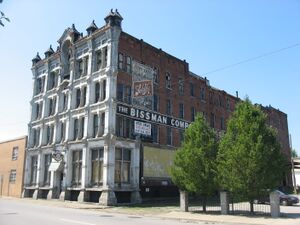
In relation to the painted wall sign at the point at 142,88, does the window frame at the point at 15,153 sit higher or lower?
lower

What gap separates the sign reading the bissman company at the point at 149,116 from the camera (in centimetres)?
3410

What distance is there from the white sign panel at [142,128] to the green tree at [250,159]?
1311 cm

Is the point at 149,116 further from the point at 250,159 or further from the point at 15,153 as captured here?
the point at 15,153

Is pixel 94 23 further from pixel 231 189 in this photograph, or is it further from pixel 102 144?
pixel 231 189

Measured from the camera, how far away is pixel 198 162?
24641mm

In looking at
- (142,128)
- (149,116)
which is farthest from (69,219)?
(149,116)

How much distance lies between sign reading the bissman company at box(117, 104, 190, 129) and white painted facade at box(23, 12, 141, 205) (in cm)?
141

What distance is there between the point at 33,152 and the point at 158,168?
16669 mm

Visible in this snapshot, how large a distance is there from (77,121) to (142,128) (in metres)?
7.16

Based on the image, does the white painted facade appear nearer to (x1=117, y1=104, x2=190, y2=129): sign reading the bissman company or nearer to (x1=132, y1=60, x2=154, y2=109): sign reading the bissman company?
(x1=117, y1=104, x2=190, y2=129): sign reading the bissman company

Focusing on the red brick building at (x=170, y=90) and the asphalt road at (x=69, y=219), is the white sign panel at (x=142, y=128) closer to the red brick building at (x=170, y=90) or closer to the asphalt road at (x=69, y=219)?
the red brick building at (x=170, y=90)

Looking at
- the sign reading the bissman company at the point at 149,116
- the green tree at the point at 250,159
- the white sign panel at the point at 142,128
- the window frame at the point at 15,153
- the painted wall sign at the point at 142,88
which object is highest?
the painted wall sign at the point at 142,88

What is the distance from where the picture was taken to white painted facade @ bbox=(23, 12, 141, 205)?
32.9 m

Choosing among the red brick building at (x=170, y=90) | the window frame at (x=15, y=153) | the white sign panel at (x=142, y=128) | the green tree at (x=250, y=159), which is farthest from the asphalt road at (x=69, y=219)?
the window frame at (x=15, y=153)
